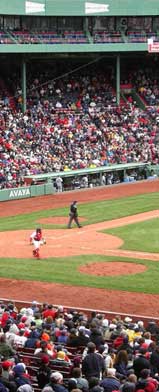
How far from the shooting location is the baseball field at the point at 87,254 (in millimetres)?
25766

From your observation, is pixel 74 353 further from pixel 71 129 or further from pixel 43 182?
pixel 71 129

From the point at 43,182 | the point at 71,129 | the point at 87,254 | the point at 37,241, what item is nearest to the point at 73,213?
the point at 87,254

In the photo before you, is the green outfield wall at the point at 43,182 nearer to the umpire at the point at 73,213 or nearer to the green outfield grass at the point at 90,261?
the green outfield grass at the point at 90,261

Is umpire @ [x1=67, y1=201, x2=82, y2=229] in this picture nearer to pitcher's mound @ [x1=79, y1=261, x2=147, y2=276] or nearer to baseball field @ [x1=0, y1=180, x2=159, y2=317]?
baseball field @ [x1=0, y1=180, x2=159, y2=317]

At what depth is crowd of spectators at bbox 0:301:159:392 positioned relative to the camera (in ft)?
42.9

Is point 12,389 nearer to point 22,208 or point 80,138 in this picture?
point 22,208

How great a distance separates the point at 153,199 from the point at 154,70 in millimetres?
24395

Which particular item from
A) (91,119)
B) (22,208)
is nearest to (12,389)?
(22,208)

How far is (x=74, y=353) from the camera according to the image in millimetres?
16438

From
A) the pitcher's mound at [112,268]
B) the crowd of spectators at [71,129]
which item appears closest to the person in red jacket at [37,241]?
the pitcher's mound at [112,268]

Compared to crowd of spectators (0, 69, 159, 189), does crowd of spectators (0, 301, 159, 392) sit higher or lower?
lower

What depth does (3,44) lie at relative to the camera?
54844 millimetres

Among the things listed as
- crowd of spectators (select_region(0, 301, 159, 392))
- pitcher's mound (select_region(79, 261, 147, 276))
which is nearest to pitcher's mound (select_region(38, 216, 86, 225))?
pitcher's mound (select_region(79, 261, 147, 276))

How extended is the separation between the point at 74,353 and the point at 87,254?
15.5m
